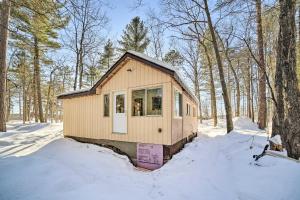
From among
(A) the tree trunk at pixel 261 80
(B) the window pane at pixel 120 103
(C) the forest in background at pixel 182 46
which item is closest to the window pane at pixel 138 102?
(B) the window pane at pixel 120 103

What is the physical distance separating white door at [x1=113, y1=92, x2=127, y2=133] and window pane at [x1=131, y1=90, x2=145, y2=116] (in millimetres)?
499

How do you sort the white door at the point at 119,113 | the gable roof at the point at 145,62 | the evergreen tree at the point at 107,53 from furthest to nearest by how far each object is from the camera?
the evergreen tree at the point at 107,53 → the white door at the point at 119,113 → the gable roof at the point at 145,62

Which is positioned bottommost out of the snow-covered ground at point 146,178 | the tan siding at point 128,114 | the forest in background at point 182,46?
the snow-covered ground at point 146,178

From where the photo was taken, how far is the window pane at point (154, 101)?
23.5 feet

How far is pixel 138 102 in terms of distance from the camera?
7.83 m

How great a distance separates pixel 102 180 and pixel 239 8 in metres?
8.51

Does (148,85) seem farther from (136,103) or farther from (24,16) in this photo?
(24,16)

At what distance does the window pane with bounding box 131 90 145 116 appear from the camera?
7.66 meters

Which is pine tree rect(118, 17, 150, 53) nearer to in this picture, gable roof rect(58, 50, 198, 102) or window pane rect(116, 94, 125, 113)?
gable roof rect(58, 50, 198, 102)

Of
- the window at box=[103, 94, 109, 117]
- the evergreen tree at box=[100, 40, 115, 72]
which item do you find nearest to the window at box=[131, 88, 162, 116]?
the window at box=[103, 94, 109, 117]

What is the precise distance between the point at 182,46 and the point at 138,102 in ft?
58.2

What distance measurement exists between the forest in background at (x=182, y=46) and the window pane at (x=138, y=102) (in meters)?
3.12

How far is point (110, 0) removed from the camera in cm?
554

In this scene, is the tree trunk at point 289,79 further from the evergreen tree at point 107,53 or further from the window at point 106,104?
the evergreen tree at point 107,53
